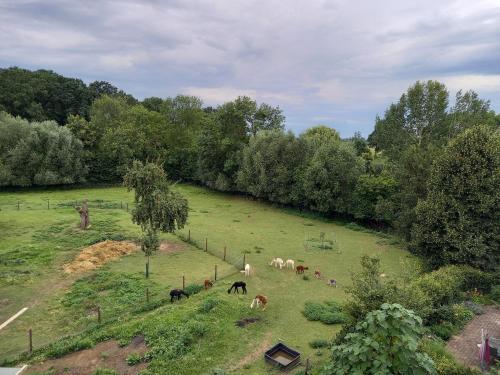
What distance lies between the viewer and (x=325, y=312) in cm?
1881

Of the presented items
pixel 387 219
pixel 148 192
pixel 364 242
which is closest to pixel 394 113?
pixel 387 219

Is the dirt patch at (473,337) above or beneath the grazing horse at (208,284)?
above

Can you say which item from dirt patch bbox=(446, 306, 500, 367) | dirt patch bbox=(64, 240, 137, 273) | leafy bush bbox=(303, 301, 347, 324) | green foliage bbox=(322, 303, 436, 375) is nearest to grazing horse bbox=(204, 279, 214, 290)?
leafy bush bbox=(303, 301, 347, 324)

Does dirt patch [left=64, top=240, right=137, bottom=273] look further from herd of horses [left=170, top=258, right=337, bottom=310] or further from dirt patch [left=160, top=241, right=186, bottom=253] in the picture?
herd of horses [left=170, top=258, right=337, bottom=310]

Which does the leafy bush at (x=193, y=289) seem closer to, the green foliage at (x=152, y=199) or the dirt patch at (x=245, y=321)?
the dirt patch at (x=245, y=321)

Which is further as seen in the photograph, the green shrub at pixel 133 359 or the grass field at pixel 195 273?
the grass field at pixel 195 273

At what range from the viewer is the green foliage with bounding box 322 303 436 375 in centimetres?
748

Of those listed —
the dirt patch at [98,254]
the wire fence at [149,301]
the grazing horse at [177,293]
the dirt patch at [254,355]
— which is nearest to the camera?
the dirt patch at [254,355]

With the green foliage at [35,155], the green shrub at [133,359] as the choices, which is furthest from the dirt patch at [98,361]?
the green foliage at [35,155]

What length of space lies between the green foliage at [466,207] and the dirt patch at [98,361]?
59.8 feet

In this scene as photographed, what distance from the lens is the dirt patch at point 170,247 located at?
27697mm

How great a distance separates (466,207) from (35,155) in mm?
49268

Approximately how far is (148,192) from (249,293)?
8837 mm

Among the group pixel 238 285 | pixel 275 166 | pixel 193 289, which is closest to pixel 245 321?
pixel 238 285
